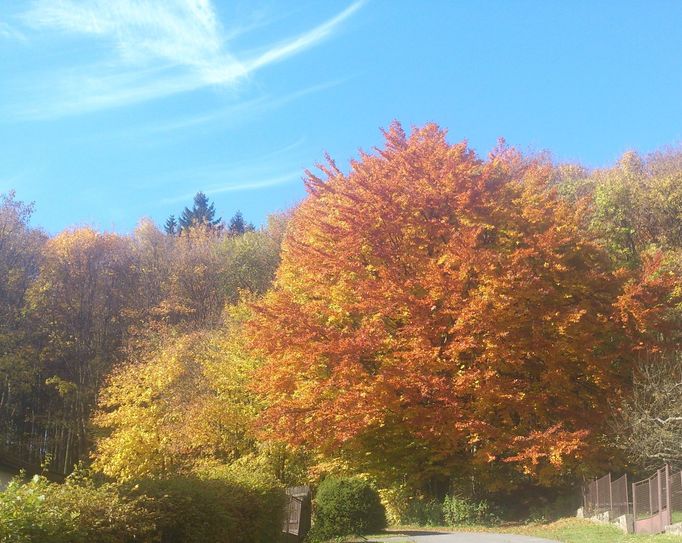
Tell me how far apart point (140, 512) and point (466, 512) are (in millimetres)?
15521

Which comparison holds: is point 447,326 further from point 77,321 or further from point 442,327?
point 77,321

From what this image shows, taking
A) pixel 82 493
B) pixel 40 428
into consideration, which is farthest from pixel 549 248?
pixel 40 428

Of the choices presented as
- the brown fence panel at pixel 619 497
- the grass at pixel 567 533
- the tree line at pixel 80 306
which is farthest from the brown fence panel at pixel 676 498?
the tree line at pixel 80 306

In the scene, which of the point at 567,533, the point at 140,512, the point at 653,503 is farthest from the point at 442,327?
the point at 140,512

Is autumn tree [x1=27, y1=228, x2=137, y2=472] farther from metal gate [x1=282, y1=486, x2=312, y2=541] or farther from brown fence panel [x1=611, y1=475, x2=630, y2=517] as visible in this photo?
brown fence panel [x1=611, y1=475, x2=630, y2=517]

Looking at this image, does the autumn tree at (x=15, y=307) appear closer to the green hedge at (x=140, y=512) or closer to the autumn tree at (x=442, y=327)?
the autumn tree at (x=442, y=327)

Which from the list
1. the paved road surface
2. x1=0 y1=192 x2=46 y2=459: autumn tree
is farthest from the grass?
x1=0 y1=192 x2=46 y2=459: autumn tree

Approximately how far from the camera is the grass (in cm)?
1434

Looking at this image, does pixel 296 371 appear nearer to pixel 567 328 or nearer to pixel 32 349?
pixel 567 328

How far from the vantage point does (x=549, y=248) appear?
21781 millimetres

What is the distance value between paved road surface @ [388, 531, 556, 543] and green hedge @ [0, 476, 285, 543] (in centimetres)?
509

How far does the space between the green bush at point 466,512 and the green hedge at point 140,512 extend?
1052 cm

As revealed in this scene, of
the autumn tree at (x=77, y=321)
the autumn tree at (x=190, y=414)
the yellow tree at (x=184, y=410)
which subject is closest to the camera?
the autumn tree at (x=190, y=414)

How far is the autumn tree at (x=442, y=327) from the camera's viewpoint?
66.6 ft
